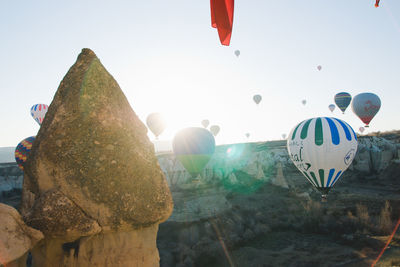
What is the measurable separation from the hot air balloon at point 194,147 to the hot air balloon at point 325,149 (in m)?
7.15

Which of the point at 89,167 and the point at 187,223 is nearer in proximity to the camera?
the point at 89,167

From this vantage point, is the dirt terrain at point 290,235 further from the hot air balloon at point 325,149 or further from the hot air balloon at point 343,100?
the hot air balloon at point 343,100

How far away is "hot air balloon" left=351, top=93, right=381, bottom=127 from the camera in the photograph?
25.9m

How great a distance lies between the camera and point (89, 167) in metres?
2.62

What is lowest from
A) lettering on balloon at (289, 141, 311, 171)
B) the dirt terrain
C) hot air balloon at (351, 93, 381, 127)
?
the dirt terrain

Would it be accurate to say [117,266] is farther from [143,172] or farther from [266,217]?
[266,217]

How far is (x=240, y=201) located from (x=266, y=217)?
3.71 m

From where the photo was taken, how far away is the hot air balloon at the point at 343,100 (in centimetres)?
2782

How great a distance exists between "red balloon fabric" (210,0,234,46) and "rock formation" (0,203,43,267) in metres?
4.37

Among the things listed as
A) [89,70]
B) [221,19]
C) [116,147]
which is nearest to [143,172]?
[116,147]

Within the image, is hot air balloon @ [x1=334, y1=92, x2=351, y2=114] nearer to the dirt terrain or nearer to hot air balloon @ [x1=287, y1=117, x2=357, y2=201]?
the dirt terrain

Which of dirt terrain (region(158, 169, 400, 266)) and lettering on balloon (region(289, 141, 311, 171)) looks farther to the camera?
lettering on balloon (region(289, 141, 311, 171))

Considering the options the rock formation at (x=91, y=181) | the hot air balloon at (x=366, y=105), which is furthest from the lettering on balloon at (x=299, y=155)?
the hot air balloon at (x=366, y=105)

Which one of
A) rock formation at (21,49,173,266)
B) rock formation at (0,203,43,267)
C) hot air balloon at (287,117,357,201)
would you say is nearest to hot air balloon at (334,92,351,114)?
hot air balloon at (287,117,357,201)
